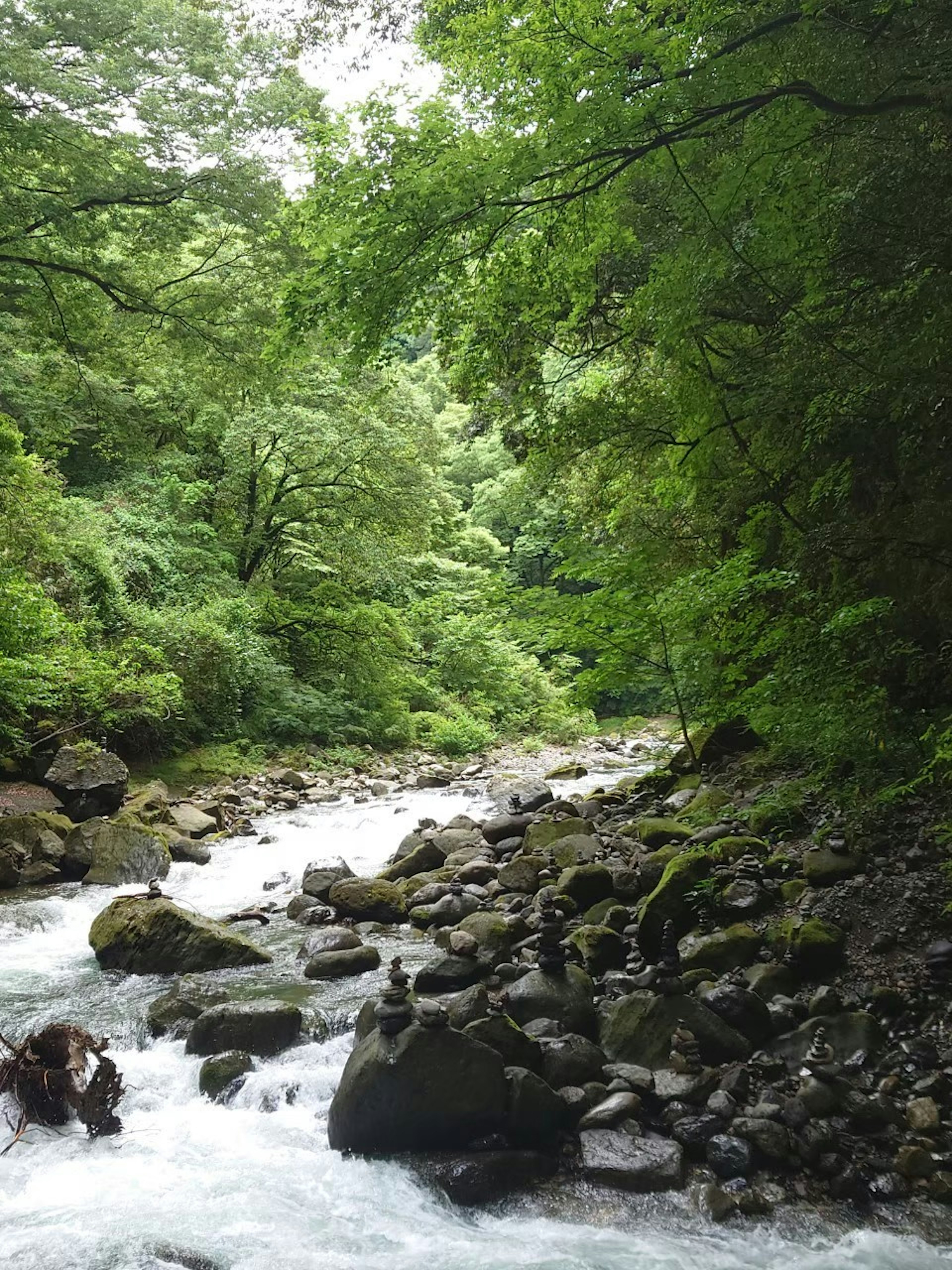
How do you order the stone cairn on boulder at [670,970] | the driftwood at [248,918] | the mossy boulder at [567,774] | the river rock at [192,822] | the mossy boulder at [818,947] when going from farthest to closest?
the mossy boulder at [567,774], the river rock at [192,822], the driftwood at [248,918], the mossy boulder at [818,947], the stone cairn on boulder at [670,970]

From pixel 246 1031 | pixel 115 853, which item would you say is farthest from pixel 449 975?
pixel 115 853

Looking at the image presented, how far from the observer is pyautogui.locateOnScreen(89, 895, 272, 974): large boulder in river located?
6.54 m

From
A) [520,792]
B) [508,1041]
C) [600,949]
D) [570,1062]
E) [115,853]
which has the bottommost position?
[570,1062]

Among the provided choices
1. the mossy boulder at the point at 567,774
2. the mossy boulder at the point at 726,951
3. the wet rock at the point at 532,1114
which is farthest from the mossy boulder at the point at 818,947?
the mossy boulder at the point at 567,774

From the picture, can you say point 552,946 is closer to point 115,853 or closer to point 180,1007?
point 180,1007

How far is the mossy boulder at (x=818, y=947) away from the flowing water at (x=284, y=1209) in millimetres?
1726

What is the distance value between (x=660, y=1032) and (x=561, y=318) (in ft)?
22.5

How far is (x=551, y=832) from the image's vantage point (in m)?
9.08

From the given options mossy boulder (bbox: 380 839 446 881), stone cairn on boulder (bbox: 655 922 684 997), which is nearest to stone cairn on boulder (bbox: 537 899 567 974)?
stone cairn on boulder (bbox: 655 922 684 997)

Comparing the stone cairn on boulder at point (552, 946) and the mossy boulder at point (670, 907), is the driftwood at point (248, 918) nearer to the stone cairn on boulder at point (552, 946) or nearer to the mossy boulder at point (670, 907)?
the stone cairn on boulder at point (552, 946)

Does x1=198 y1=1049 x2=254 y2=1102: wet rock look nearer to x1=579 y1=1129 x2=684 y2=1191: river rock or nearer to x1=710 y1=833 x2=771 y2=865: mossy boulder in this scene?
x1=579 y1=1129 x2=684 y2=1191: river rock

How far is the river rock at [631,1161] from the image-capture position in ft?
12.3

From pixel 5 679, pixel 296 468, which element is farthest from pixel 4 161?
pixel 296 468

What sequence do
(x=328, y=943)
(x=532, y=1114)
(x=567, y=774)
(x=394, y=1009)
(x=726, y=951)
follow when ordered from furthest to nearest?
(x=567, y=774)
(x=328, y=943)
(x=726, y=951)
(x=394, y=1009)
(x=532, y=1114)
